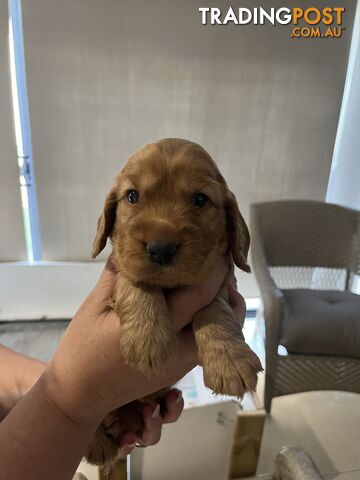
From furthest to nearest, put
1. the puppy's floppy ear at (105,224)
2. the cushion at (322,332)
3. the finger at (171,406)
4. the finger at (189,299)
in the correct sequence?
the cushion at (322,332) → the finger at (171,406) → the puppy's floppy ear at (105,224) → the finger at (189,299)

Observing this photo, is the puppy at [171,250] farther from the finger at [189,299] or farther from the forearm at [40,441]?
the forearm at [40,441]

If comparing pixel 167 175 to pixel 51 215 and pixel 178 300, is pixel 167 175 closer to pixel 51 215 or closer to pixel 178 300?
pixel 178 300

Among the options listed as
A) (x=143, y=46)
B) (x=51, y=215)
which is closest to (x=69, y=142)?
(x=51, y=215)

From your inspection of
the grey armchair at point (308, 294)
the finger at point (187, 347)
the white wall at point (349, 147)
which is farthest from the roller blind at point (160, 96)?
the finger at point (187, 347)

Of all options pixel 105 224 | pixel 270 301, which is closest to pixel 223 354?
pixel 105 224

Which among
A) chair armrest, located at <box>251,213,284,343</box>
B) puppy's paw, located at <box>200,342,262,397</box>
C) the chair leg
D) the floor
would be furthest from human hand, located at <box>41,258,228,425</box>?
the chair leg

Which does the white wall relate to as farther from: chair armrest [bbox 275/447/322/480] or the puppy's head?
the puppy's head

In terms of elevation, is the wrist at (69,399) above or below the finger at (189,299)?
below

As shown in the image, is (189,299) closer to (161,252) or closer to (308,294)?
(161,252)
